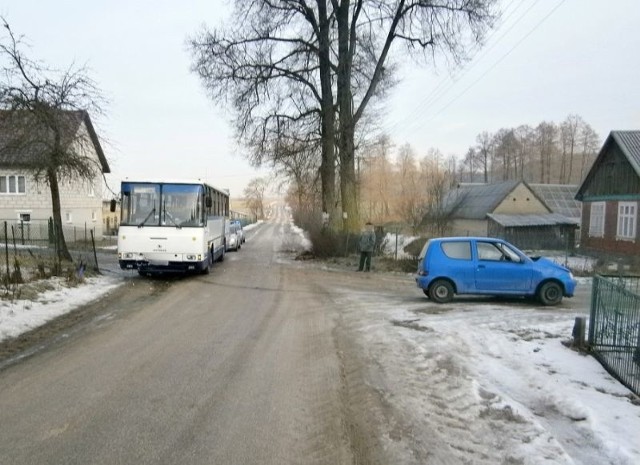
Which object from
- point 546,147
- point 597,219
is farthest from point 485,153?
point 597,219

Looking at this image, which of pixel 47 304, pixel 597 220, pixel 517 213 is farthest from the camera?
pixel 517 213

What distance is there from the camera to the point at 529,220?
47781mm

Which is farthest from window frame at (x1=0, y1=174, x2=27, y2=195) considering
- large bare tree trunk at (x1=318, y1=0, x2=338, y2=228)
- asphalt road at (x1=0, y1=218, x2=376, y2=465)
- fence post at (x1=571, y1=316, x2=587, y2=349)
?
fence post at (x1=571, y1=316, x2=587, y2=349)

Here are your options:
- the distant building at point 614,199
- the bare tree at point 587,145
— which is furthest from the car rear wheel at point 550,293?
the bare tree at point 587,145

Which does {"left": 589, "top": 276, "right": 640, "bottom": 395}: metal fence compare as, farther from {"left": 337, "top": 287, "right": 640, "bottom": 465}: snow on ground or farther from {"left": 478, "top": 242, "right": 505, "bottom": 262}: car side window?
{"left": 478, "top": 242, "right": 505, "bottom": 262}: car side window

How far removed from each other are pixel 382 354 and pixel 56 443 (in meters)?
4.32

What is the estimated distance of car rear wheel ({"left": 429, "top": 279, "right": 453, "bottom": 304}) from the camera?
12336 millimetres

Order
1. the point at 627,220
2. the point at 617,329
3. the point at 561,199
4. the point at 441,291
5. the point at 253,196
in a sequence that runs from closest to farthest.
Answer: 1. the point at 617,329
2. the point at 441,291
3. the point at 627,220
4. the point at 561,199
5. the point at 253,196

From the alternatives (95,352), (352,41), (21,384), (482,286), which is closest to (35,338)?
(95,352)

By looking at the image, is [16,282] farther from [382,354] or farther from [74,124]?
[382,354]

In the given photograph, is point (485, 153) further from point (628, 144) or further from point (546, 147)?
point (628, 144)

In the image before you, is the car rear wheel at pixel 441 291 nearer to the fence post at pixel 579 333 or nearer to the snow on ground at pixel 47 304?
the fence post at pixel 579 333

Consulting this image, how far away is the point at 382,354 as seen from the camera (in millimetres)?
7406

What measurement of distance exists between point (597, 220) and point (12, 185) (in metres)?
38.5
